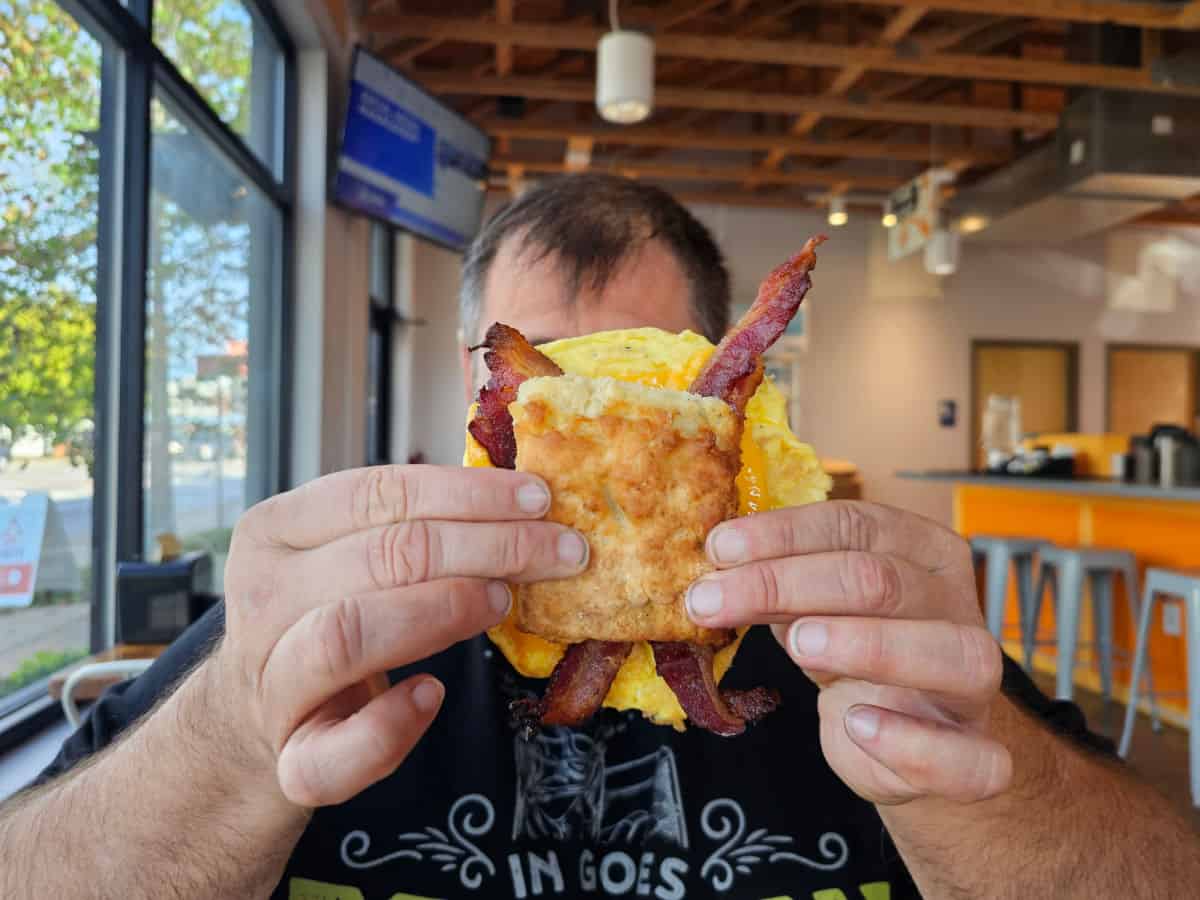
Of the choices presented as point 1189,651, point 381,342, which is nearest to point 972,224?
point 1189,651

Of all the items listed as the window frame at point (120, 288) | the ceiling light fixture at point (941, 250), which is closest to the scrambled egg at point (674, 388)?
the window frame at point (120, 288)

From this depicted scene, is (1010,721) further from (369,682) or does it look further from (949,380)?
(949,380)

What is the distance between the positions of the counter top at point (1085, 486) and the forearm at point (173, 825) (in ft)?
16.6

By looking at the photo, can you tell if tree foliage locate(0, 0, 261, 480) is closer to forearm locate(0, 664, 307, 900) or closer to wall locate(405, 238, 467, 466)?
forearm locate(0, 664, 307, 900)

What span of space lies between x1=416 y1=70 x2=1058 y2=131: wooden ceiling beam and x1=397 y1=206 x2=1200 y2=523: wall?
3.12m

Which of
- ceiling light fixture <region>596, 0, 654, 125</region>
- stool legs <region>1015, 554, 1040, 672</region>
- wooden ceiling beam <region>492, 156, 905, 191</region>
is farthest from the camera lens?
wooden ceiling beam <region>492, 156, 905, 191</region>

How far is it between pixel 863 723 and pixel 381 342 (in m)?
8.36

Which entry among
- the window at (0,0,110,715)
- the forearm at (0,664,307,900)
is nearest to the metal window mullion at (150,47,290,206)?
the window at (0,0,110,715)

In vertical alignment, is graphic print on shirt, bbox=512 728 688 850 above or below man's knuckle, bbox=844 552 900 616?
below

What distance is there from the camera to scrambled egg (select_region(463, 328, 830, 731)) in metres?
0.90

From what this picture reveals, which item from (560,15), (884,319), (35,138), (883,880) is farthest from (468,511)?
(884,319)

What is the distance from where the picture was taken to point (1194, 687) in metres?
3.93

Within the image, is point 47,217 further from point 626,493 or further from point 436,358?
point 436,358

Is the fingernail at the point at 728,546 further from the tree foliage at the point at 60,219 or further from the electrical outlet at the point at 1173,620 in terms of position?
the electrical outlet at the point at 1173,620
